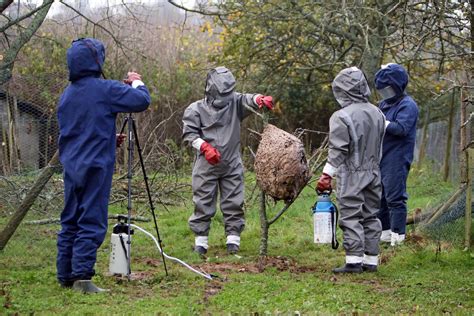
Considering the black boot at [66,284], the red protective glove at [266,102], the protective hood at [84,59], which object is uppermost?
the protective hood at [84,59]

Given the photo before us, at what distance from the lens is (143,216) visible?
10.6 m

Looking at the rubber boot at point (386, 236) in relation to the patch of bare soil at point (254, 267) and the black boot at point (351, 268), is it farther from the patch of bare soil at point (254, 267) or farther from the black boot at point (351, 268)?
the black boot at point (351, 268)

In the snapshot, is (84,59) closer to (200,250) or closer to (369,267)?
(200,250)

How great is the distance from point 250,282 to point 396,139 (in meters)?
2.64

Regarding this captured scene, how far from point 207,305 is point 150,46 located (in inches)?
695

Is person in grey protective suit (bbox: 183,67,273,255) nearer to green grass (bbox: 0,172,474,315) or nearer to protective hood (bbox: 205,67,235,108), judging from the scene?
protective hood (bbox: 205,67,235,108)

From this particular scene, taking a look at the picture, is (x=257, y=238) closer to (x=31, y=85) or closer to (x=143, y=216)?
(x=143, y=216)

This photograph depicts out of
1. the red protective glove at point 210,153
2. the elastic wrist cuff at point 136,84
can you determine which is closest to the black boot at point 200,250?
the red protective glove at point 210,153

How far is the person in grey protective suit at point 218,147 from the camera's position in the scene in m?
7.71

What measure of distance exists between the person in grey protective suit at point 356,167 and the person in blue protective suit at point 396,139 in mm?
968

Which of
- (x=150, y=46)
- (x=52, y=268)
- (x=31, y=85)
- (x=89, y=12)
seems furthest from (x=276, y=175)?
(x=150, y=46)

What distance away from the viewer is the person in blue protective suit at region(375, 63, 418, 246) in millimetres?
7805

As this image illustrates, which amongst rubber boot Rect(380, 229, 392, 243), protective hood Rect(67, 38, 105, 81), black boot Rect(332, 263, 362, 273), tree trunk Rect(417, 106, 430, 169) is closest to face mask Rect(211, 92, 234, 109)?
protective hood Rect(67, 38, 105, 81)

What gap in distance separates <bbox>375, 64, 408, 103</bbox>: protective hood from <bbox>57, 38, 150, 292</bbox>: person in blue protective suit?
9.64 feet
